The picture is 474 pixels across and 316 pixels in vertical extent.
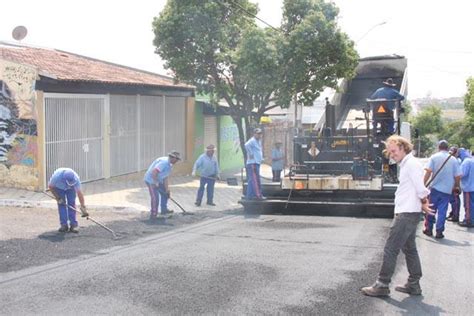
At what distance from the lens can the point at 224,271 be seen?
22.0 ft

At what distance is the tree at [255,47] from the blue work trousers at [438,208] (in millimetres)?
6728

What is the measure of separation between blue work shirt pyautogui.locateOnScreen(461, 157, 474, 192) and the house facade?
9141mm

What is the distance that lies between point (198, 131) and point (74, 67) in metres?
5.70

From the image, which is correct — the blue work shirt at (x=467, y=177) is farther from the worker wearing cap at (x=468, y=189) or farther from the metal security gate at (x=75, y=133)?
the metal security gate at (x=75, y=133)

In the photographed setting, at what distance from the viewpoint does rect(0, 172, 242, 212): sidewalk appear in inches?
484

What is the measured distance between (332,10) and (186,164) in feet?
24.1

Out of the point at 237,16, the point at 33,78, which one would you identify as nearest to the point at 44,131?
the point at 33,78

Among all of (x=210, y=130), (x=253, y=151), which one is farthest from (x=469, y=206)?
(x=210, y=130)

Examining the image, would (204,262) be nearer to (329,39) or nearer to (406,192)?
(406,192)

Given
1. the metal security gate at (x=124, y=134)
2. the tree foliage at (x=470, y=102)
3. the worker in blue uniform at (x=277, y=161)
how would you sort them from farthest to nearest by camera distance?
1. the tree foliage at (x=470, y=102)
2. the metal security gate at (x=124, y=134)
3. the worker in blue uniform at (x=277, y=161)

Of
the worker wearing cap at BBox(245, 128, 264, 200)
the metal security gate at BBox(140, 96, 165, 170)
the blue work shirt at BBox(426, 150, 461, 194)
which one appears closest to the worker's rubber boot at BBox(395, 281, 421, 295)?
the blue work shirt at BBox(426, 150, 461, 194)

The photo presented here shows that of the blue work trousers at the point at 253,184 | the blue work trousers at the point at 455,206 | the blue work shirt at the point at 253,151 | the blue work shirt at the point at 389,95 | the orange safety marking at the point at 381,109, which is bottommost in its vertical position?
the blue work trousers at the point at 455,206

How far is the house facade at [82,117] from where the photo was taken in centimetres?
1370

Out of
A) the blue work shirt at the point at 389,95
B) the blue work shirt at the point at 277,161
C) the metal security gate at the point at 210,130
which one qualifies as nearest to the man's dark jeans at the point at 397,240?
the blue work shirt at the point at 389,95
